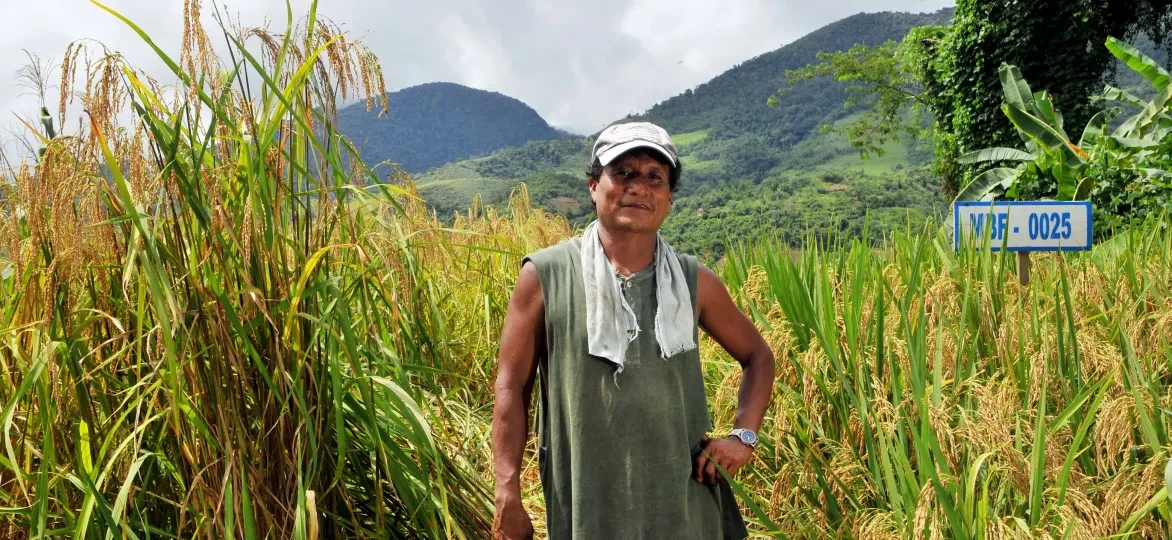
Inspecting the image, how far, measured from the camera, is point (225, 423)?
1.85 metres

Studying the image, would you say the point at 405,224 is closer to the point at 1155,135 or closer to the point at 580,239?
the point at 580,239

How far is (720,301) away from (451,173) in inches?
2036

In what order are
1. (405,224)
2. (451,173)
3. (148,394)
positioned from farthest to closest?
(451,173)
(405,224)
(148,394)

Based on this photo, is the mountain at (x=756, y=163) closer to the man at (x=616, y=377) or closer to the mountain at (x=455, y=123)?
the man at (x=616, y=377)

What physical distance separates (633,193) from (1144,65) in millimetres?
9575

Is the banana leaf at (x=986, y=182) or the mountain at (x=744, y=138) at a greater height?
the mountain at (x=744, y=138)

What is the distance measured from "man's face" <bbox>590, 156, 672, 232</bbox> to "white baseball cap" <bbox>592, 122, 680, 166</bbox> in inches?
0.9

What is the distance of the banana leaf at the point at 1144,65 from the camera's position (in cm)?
901

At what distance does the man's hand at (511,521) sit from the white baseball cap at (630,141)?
0.70 metres

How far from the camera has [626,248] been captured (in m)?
1.81

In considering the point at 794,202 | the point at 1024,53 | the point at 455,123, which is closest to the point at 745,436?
the point at 1024,53

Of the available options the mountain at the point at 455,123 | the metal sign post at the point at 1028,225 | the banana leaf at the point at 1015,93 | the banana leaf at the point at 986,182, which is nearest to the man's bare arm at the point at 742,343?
the metal sign post at the point at 1028,225

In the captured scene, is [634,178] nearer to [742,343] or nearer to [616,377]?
[616,377]

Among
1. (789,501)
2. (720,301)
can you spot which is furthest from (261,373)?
(789,501)
